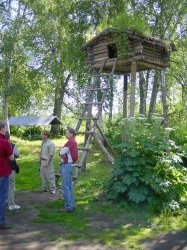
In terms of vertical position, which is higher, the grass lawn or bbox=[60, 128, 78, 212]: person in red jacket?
bbox=[60, 128, 78, 212]: person in red jacket

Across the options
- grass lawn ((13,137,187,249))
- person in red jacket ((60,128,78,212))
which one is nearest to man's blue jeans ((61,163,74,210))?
person in red jacket ((60,128,78,212))

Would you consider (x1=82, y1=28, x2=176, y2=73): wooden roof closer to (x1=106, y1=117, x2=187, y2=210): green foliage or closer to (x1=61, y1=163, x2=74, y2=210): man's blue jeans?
(x1=106, y1=117, x2=187, y2=210): green foliage

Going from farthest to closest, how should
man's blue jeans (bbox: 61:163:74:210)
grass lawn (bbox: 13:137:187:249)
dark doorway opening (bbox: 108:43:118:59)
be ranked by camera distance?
dark doorway opening (bbox: 108:43:118:59) < man's blue jeans (bbox: 61:163:74:210) < grass lawn (bbox: 13:137:187:249)

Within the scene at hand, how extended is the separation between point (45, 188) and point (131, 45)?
5096 millimetres

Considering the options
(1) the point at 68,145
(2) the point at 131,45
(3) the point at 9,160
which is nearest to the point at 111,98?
(2) the point at 131,45

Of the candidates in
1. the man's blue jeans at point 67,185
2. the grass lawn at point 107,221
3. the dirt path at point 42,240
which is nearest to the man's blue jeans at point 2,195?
the dirt path at point 42,240

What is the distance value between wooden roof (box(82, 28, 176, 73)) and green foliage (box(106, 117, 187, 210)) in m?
3.04

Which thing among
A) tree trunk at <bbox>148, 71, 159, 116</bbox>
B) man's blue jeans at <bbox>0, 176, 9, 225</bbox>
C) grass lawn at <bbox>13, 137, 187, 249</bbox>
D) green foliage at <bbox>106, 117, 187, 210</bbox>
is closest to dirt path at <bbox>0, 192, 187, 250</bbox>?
grass lawn at <bbox>13, 137, 187, 249</bbox>

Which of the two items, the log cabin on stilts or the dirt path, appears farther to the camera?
the log cabin on stilts

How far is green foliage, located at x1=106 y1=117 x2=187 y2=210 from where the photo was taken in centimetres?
898

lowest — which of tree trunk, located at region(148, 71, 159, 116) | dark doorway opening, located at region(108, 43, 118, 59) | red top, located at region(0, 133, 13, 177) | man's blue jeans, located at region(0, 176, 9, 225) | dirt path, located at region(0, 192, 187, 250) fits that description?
dirt path, located at region(0, 192, 187, 250)

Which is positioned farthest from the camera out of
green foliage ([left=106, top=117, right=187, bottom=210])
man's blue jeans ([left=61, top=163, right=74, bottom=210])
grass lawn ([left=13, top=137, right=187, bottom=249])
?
green foliage ([left=106, top=117, right=187, bottom=210])

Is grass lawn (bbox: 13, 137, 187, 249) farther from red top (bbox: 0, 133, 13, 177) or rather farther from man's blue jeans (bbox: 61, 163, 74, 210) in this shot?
red top (bbox: 0, 133, 13, 177)

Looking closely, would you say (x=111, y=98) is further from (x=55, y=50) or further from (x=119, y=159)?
(x=119, y=159)
